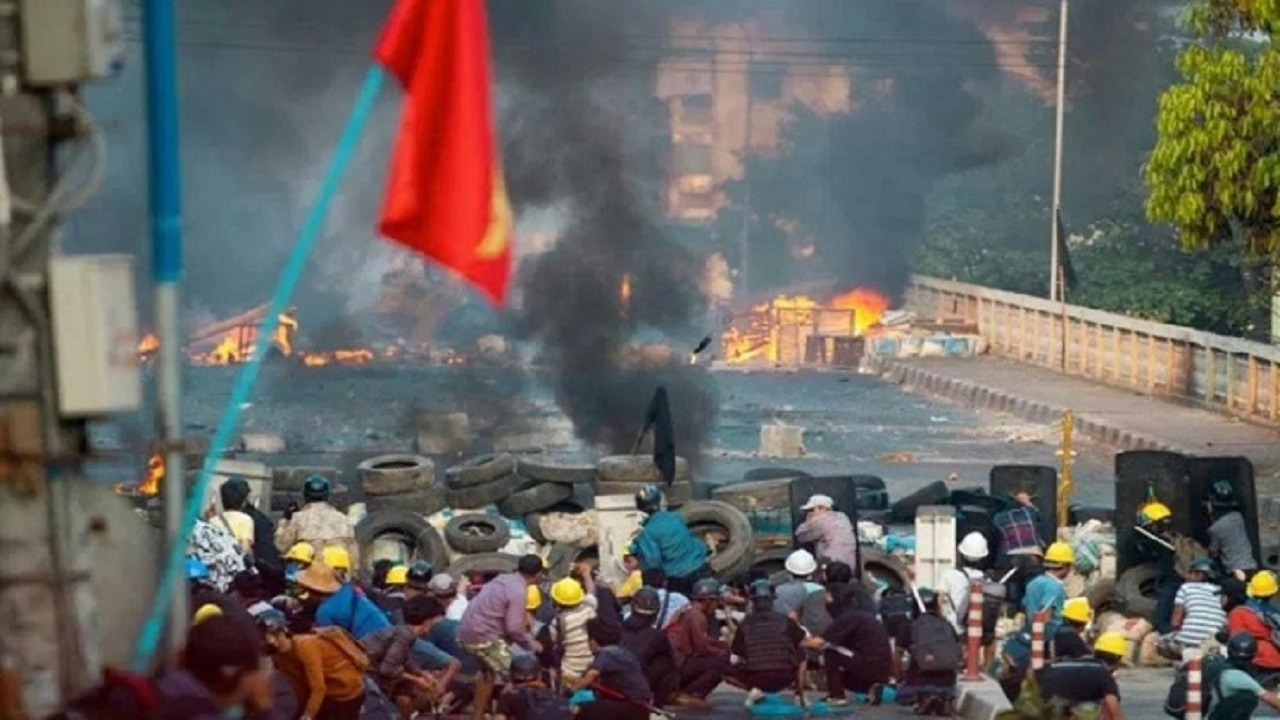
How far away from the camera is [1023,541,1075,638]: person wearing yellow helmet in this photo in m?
16.7

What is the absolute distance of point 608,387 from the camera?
34.4m

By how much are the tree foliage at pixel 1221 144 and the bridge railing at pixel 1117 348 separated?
28.5ft

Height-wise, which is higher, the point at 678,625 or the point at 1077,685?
the point at 1077,685

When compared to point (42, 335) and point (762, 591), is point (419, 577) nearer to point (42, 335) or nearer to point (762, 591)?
point (762, 591)

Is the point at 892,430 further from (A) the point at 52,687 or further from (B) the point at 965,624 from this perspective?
(A) the point at 52,687

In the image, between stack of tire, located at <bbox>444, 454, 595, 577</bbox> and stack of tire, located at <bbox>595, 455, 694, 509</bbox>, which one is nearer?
stack of tire, located at <bbox>595, 455, 694, 509</bbox>

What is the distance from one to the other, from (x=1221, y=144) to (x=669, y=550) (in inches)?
434

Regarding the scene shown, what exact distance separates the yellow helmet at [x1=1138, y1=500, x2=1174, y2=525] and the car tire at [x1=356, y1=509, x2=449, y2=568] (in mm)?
5049

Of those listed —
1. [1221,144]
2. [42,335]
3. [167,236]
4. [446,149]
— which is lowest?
[42,335]

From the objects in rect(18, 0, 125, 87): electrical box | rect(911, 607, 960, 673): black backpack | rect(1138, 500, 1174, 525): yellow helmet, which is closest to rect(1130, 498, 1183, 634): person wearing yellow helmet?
rect(1138, 500, 1174, 525): yellow helmet

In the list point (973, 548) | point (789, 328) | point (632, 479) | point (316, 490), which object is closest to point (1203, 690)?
point (973, 548)

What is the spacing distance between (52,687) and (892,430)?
3426 centimetres

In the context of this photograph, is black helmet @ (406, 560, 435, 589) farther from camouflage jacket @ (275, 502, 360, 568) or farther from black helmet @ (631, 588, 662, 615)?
camouflage jacket @ (275, 502, 360, 568)

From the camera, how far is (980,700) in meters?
15.7
